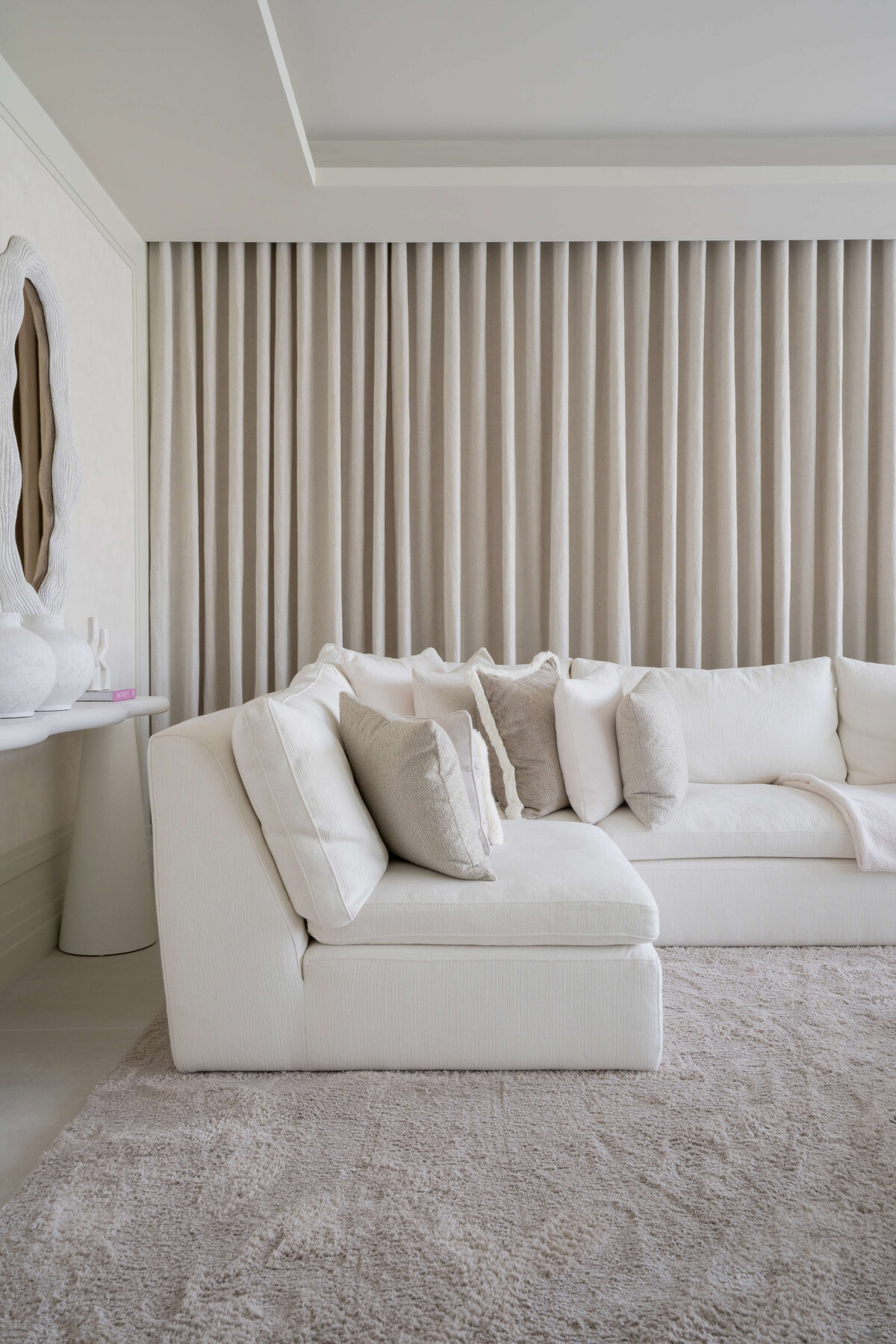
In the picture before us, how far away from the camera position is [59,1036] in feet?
6.85

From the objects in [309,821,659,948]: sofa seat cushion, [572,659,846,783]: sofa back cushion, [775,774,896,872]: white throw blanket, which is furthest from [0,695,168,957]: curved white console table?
[775,774,896,872]: white throw blanket

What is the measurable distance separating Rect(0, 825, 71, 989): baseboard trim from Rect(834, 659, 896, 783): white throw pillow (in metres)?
2.66

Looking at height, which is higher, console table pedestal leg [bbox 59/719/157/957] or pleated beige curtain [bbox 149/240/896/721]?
pleated beige curtain [bbox 149/240/896/721]

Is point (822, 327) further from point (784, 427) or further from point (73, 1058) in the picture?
point (73, 1058)

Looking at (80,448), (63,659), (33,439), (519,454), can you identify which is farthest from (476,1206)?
(519,454)

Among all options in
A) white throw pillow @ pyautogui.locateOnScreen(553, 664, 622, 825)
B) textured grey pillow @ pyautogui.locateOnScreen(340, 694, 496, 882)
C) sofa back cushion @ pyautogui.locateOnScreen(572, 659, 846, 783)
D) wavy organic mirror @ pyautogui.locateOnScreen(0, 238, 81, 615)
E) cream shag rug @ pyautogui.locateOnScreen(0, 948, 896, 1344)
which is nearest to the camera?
cream shag rug @ pyautogui.locateOnScreen(0, 948, 896, 1344)

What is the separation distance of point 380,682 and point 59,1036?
127 cm

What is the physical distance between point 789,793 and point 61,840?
2331 mm

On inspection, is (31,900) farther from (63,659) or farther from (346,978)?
(346,978)

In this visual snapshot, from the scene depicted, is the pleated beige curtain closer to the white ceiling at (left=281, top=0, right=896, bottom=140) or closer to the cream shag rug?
the white ceiling at (left=281, top=0, right=896, bottom=140)

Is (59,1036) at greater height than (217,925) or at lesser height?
lesser

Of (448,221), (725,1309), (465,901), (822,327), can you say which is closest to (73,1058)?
(465,901)

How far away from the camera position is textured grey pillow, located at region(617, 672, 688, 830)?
2627mm

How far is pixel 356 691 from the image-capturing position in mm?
2744
